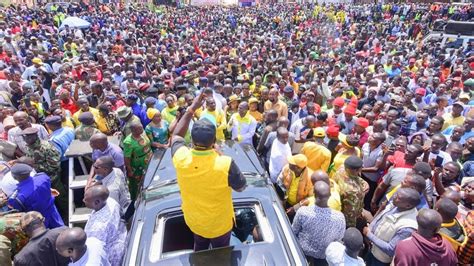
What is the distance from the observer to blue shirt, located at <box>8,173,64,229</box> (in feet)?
11.8

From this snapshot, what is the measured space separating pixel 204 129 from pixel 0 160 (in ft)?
11.2

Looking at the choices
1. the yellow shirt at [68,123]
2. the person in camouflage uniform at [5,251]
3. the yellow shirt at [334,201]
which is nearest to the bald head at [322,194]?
the yellow shirt at [334,201]

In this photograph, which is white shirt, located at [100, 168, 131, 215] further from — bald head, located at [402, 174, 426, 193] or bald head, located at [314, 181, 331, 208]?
bald head, located at [402, 174, 426, 193]

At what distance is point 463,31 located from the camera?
17234 mm

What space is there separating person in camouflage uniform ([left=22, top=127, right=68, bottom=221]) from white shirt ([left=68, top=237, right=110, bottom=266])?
1976 millimetres

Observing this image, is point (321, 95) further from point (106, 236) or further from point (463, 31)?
point (463, 31)

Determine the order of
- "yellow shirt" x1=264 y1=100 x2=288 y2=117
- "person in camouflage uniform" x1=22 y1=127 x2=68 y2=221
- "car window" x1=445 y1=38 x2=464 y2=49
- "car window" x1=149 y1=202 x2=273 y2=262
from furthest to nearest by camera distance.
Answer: "car window" x1=445 y1=38 x2=464 y2=49, "yellow shirt" x1=264 y1=100 x2=288 y2=117, "person in camouflage uniform" x1=22 y1=127 x2=68 y2=221, "car window" x1=149 y1=202 x2=273 y2=262

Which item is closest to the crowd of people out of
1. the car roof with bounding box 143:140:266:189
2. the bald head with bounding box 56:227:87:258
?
the bald head with bounding box 56:227:87:258

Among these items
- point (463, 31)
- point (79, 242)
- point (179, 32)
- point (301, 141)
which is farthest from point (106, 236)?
point (463, 31)

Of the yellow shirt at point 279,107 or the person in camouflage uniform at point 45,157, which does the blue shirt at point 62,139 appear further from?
the yellow shirt at point 279,107

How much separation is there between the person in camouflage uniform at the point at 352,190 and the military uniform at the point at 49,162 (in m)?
3.65

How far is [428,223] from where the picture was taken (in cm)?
272

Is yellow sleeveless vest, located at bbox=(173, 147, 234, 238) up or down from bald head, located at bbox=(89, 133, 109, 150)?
up

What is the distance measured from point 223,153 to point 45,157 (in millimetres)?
2373
